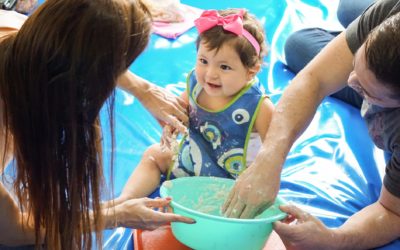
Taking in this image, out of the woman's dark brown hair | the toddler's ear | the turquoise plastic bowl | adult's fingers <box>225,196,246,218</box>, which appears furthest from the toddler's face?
the woman's dark brown hair

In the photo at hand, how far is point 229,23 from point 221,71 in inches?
4.9

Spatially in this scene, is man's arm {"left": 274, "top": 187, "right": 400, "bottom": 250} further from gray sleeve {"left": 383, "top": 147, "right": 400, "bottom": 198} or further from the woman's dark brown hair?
the woman's dark brown hair

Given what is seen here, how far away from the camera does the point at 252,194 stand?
1087mm

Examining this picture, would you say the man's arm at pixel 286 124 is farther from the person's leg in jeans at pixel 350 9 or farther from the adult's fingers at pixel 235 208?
the person's leg in jeans at pixel 350 9

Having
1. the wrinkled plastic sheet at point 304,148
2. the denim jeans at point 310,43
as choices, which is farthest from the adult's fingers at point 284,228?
the denim jeans at point 310,43

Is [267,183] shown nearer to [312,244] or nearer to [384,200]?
[312,244]

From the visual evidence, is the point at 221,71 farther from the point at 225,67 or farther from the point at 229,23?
the point at 229,23

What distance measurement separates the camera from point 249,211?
1103 millimetres

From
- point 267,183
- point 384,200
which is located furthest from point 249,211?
point 384,200

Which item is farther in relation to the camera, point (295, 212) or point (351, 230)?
point (351, 230)

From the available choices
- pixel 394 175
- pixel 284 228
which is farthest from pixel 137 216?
pixel 394 175

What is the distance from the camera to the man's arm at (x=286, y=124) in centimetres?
110

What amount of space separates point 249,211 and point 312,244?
0.56 ft

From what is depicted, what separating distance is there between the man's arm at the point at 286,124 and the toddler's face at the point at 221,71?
124 millimetres
